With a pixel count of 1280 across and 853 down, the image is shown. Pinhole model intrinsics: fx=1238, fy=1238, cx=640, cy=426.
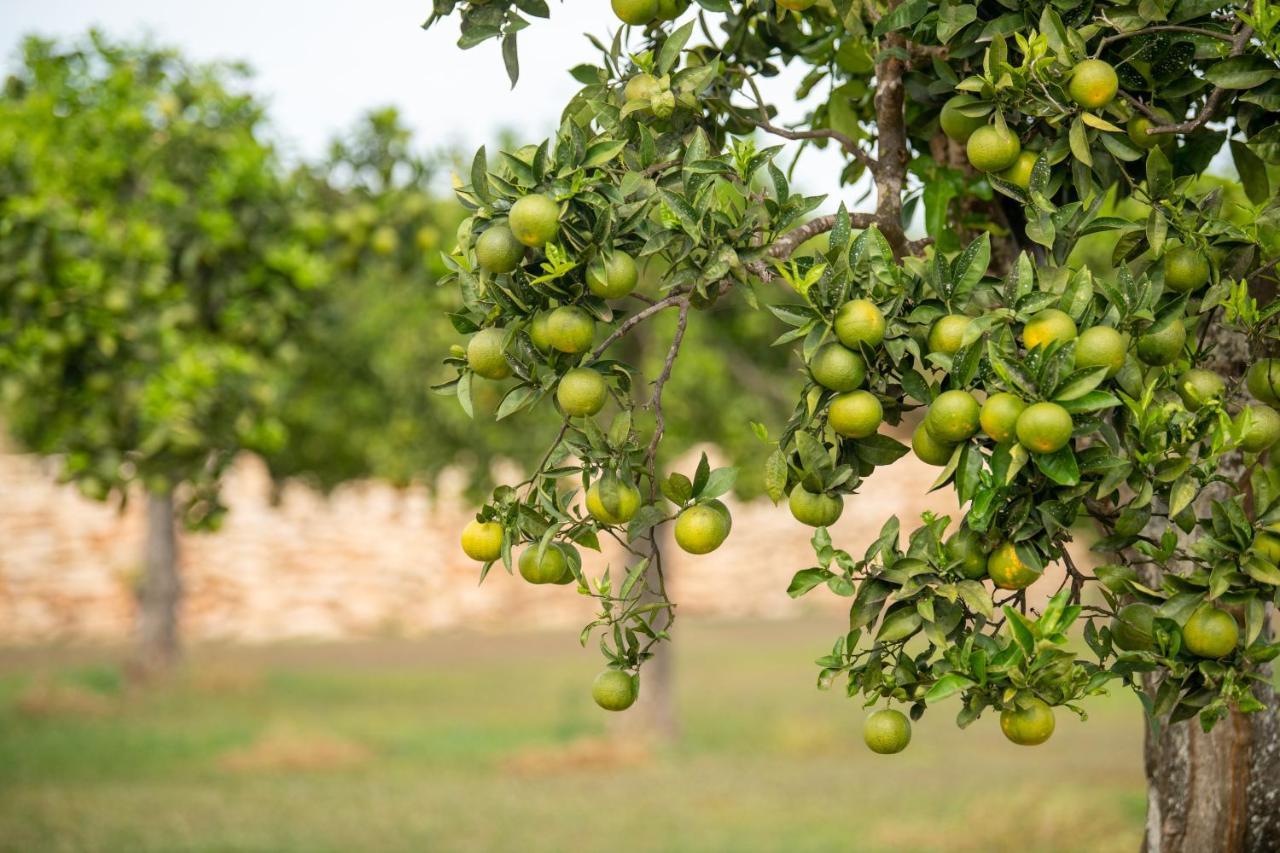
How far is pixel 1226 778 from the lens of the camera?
265cm

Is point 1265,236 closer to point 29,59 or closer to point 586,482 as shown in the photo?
point 586,482

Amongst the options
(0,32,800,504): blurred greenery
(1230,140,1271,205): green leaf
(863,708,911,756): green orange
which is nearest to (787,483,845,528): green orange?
(863,708,911,756): green orange

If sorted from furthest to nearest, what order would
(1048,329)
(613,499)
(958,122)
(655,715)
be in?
(655,715) < (958,122) < (613,499) < (1048,329)

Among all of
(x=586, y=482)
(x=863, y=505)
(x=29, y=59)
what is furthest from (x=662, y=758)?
(x=863, y=505)

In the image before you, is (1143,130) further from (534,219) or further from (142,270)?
(142,270)

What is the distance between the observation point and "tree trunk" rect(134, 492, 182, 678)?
1216cm

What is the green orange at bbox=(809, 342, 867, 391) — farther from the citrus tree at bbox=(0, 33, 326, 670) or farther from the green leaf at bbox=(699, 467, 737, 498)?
the citrus tree at bbox=(0, 33, 326, 670)

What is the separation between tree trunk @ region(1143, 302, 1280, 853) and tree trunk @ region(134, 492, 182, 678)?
1099 cm

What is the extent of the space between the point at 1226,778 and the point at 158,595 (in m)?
11.4

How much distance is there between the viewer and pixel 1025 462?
1825 millimetres

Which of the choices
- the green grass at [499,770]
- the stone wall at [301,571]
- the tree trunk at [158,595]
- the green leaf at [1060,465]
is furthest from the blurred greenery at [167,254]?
the stone wall at [301,571]

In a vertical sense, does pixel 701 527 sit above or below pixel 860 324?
below

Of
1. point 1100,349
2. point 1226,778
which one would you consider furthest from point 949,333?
point 1226,778

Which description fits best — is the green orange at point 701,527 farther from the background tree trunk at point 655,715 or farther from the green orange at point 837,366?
the background tree trunk at point 655,715
